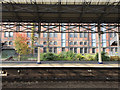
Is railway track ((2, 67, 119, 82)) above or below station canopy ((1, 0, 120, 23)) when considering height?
below

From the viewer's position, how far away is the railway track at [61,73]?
18.7 ft

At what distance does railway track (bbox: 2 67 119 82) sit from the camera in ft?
18.7

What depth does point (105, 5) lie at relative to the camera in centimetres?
771

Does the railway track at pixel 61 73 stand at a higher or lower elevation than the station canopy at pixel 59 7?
lower

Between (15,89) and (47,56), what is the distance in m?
6.80

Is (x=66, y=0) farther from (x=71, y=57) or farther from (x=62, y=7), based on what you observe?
(x=71, y=57)

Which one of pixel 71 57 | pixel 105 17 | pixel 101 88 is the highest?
pixel 105 17

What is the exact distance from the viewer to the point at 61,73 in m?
5.89

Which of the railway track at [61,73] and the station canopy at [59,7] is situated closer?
the railway track at [61,73]

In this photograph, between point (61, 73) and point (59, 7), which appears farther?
point (59, 7)

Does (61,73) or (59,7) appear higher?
(59,7)

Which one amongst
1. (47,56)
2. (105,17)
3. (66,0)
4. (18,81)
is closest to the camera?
(18,81)

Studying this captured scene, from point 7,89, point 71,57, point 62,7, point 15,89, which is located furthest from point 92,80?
point 62,7

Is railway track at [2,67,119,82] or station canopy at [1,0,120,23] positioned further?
station canopy at [1,0,120,23]
